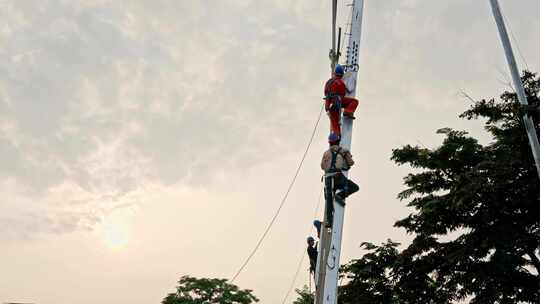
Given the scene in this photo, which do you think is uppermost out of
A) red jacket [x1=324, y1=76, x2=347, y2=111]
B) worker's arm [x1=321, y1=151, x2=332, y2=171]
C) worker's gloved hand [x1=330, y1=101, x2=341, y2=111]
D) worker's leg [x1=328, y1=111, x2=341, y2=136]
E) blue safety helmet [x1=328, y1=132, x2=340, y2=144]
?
red jacket [x1=324, y1=76, x2=347, y2=111]

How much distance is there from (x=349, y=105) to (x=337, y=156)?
102 cm

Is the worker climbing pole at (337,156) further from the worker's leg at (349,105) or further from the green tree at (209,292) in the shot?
the green tree at (209,292)

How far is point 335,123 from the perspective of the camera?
27.4 feet

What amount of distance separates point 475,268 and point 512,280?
1394mm

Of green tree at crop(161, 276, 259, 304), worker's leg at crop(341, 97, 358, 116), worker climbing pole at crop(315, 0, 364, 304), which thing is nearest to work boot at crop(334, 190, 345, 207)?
worker climbing pole at crop(315, 0, 364, 304)

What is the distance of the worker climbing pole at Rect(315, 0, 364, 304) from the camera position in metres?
7.32

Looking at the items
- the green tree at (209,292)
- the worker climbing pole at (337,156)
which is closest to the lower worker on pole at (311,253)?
the worker climbing pole at (337,156)

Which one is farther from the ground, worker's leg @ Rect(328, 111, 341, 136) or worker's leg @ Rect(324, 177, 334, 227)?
worker's leg @ Rect(328, 111, 341, 136)

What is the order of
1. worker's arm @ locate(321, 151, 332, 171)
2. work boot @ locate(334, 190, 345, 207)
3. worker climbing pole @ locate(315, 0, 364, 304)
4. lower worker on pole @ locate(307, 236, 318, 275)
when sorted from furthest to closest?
lower worker on pole @ locate(307, 236, 318, 275) → worker's arm @ locate(321, 151, 332, 171) → work boot @ locate(334, 190, 345, 207) → worker climbing pole @ locate(315, 0, 364, 304)

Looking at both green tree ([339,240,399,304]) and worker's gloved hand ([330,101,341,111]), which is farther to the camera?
green tree ([339,240,399,304])

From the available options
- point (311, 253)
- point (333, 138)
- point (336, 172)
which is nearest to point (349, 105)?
point (333, 138)

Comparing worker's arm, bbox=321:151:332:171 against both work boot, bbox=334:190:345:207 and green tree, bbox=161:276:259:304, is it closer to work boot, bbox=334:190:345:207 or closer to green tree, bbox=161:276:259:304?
work boot, bbox=334:190:345:207

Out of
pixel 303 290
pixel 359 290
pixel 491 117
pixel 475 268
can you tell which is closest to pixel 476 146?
pixel 491 117

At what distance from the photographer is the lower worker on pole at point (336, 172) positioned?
7.76 m
